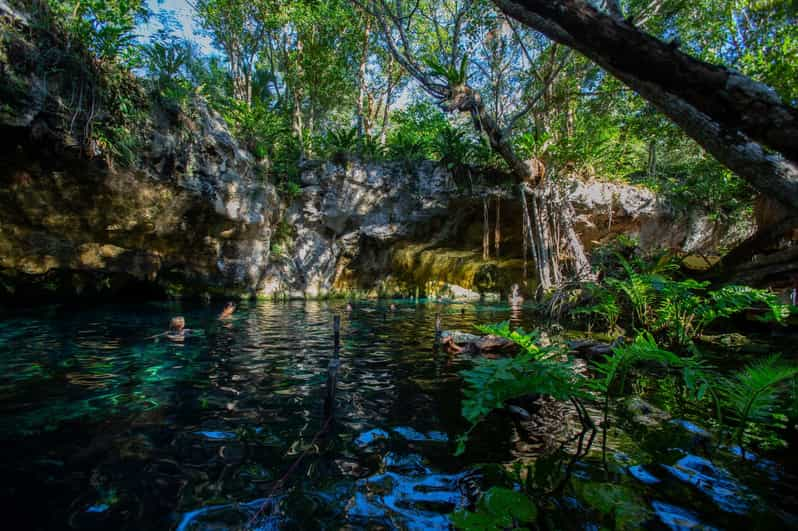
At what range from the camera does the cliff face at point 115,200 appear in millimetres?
8266

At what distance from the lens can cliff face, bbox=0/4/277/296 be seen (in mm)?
8266

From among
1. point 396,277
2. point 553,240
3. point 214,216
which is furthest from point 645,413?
point 396,277

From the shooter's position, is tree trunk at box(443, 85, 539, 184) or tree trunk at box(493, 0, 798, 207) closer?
tree trunk at box(493, 0, 798, 207)

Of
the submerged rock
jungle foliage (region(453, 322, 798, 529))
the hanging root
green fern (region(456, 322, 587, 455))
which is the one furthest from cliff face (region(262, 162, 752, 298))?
green fern (region(456, 322, 587, 455))

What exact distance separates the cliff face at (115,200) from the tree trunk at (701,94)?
10.9 m

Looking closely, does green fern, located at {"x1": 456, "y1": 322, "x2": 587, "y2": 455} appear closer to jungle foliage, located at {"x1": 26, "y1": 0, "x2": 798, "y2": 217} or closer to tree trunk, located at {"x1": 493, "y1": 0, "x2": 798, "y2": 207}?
tree trunk, located at {"x1": 493, "y1": 0, "x2": 798, "y2": 207}

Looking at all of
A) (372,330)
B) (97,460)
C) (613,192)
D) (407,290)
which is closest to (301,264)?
(407,290)

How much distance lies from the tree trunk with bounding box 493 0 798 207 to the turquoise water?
6.29 feet

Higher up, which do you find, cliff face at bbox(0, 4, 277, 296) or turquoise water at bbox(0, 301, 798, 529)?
cliff face at bbox(0, 4, 277, 296)

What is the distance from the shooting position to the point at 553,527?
1.79 meters

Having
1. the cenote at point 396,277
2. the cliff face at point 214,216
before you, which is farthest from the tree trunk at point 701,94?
the cliff face at point 214,216

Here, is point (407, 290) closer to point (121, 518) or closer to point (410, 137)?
point (410, 137)

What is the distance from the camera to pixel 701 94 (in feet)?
7.97

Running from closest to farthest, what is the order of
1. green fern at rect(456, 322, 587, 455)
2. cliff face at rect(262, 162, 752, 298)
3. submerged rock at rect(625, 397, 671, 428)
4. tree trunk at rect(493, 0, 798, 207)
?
green fern at rect(456, 322, 587, 455) → tree trunk at rect(493, 0, 798, 207) → submerged rock at rect(625, 397, 671, 428) → cliff face at rect(262, 162, 752, 298)
